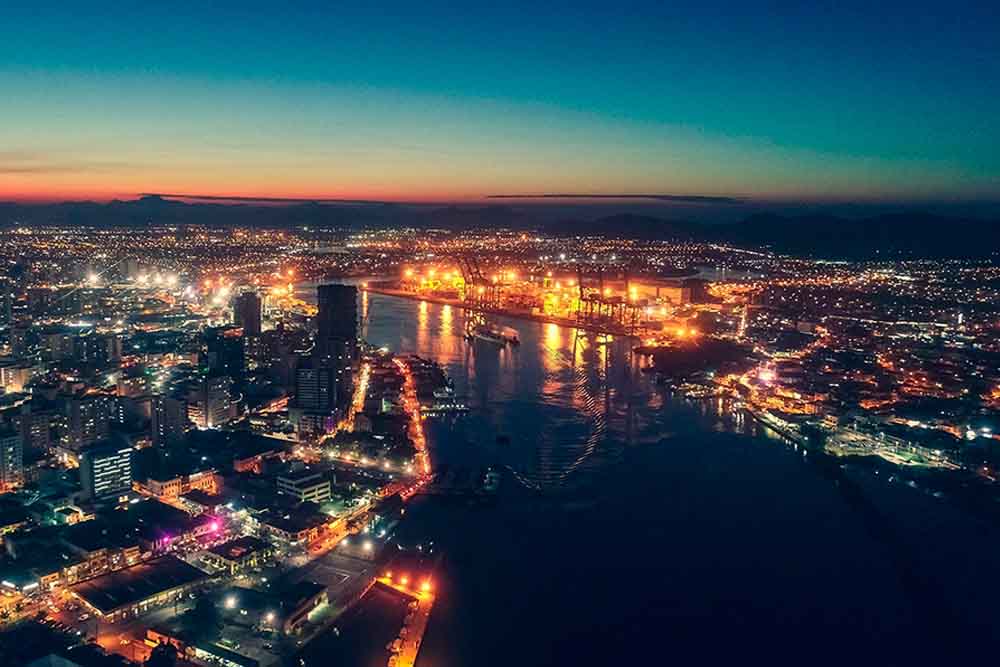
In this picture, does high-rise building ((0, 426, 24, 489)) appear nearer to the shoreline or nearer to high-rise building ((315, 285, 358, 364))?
high-rise building ((315, 285, 358, 364))

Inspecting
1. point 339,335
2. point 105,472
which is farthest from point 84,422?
point 339,335

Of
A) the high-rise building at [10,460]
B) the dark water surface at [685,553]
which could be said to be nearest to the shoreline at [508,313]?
the dark water surface at [685,553]

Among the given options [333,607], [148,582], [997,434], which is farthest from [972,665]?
[148,582]

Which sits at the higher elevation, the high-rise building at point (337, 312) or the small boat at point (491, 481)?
the high-rise building at point (337, 312)

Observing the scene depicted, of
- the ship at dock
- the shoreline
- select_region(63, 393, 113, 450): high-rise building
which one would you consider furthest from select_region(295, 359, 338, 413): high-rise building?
the shoreline

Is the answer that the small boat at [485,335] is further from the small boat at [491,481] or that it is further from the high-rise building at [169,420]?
the small boat at [491,481]
